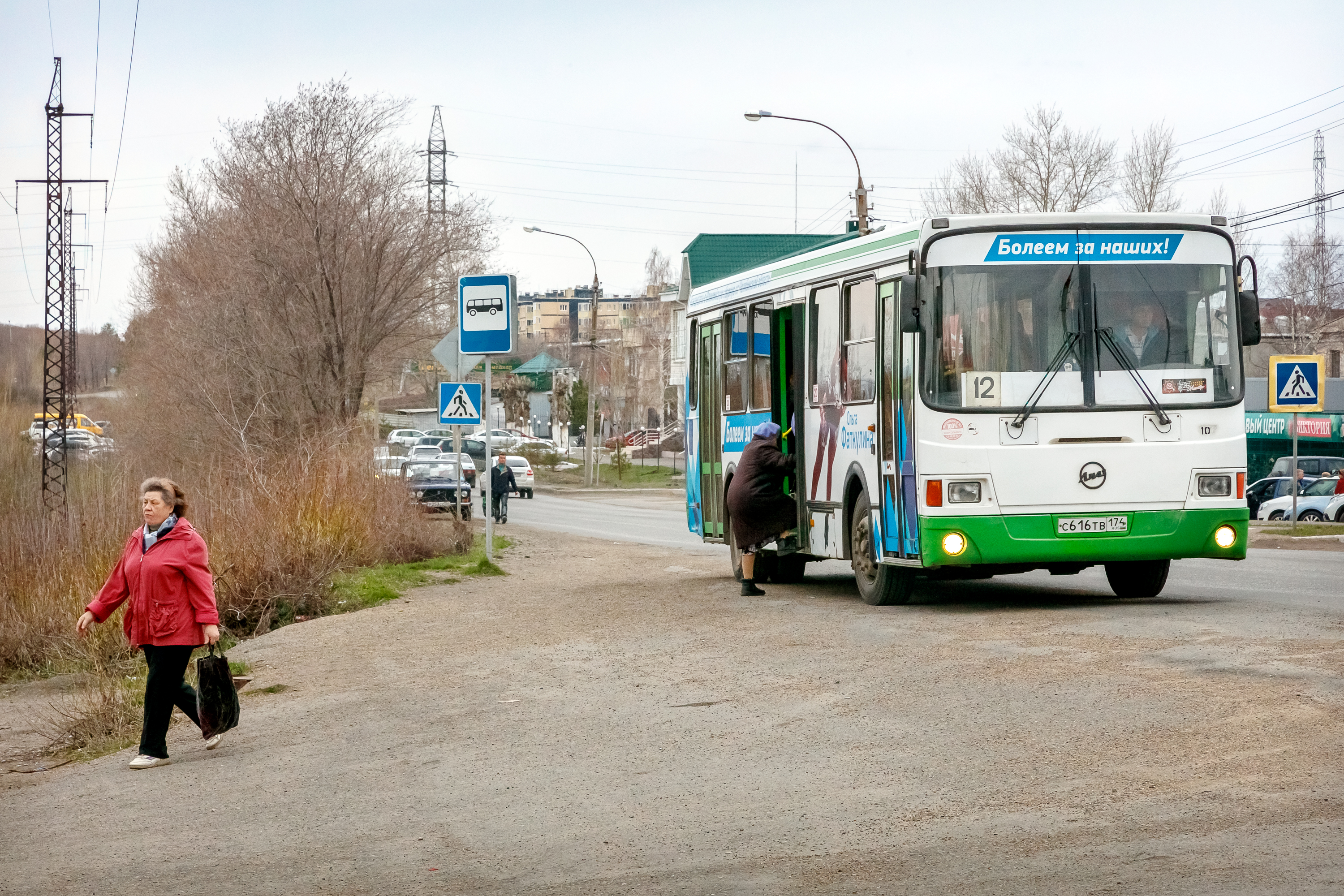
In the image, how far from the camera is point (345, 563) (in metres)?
20.2

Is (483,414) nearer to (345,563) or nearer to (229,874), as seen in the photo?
(345,563)

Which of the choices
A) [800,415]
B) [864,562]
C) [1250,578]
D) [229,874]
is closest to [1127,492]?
[864,562]

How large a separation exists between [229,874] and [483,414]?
1692 cm

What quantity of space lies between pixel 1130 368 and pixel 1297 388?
48.2 ft

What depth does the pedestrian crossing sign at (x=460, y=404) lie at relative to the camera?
25266 millimetres

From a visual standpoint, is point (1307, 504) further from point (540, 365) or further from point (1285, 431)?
point (540, 365)

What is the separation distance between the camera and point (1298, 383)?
26.2 metres

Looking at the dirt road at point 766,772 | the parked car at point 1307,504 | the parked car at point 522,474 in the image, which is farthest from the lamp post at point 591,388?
the dirt road at point 766,772

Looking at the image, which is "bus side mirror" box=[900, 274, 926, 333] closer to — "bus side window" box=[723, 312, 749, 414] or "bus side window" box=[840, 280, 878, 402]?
"bus side window" box=[840, 280, 878, 402]

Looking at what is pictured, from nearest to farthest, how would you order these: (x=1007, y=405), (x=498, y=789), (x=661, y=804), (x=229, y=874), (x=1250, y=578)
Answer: (x=229, y=874) < (x=661, y=804) < (x=498, y=789) < (x=1007, y=405) < (x=1250, y=578)

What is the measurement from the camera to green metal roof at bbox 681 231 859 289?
70812 mm

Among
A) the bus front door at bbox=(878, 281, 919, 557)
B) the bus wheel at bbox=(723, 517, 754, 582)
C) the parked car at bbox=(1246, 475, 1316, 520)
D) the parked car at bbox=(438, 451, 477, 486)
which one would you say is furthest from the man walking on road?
the bus front door at bbox=(878, 281, 919, 557)

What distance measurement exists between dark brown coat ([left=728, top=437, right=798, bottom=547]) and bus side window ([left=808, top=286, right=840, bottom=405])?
0.69m

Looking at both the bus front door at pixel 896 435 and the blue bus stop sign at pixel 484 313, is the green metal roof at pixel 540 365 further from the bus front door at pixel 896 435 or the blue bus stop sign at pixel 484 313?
the bus front door at pixel 896 435
